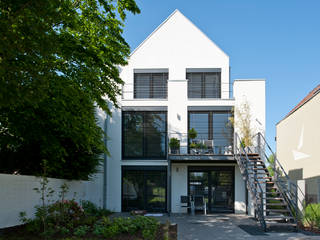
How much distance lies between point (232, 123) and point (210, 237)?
786 centimetres

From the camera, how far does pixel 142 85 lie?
17.9 meters

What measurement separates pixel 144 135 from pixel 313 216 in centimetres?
839

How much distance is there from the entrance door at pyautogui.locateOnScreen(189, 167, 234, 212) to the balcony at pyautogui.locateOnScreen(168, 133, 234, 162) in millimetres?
1004

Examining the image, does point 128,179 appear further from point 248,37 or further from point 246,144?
point 248,37

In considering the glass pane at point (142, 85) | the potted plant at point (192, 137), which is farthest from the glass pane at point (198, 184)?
the glass pane at point (142, 85)

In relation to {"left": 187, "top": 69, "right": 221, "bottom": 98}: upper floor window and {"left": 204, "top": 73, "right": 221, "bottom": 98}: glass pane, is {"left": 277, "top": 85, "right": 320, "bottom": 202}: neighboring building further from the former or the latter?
{"left": 187, "top": 69, "right": 221, "bottom": 98}: upper floor window

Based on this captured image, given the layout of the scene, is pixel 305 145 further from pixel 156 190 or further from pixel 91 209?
pixel 91 209

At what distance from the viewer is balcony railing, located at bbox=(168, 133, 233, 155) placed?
15664mm

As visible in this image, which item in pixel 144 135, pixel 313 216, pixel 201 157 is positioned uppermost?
pixel 144 135

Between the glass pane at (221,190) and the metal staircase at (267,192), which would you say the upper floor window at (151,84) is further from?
the glass pane at (221,190)

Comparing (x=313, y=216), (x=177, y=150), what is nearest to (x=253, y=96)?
(x=177, y=150)

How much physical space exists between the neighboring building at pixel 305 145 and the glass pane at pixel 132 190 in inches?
292

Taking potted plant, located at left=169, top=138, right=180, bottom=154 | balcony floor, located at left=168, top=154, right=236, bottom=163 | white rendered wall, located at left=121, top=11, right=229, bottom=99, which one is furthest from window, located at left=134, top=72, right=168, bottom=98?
balcony floor, located at left=168, top=154, right=236, bottom=163

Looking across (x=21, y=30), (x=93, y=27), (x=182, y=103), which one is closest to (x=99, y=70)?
(x=93, y=27)
